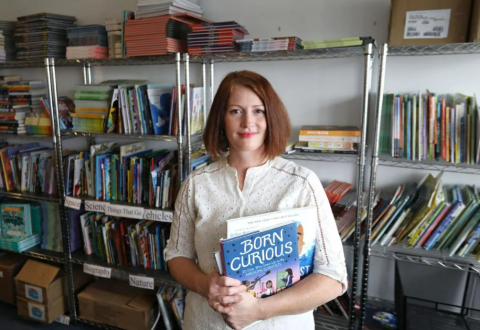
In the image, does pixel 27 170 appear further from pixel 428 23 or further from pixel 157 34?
pixel 428 23

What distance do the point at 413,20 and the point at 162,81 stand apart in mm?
1534

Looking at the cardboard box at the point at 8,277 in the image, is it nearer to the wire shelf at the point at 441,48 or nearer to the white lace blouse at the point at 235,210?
the white lace blouse at the point at 235,210

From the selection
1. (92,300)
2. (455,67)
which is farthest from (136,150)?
(455,67)

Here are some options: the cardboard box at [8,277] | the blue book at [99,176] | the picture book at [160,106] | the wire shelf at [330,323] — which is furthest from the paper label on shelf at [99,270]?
the wire shelf at [330,323]

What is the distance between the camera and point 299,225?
103cm

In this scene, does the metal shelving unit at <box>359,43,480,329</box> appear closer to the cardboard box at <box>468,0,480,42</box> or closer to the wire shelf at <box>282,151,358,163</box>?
the cardboard box at <box>468,0,480,42</box>

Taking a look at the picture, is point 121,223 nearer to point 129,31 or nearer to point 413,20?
point 129,31

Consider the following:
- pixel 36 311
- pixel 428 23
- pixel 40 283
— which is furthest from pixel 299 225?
pixel 36 311

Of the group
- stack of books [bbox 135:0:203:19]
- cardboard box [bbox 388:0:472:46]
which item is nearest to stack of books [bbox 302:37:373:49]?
cardboard box [bbox 388:0:472:46]

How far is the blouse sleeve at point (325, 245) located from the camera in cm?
107

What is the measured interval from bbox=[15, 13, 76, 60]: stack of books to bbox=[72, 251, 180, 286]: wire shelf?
135 centimetres

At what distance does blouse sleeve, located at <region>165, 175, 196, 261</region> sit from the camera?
3.98ft

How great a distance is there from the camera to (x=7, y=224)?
8.32 ft

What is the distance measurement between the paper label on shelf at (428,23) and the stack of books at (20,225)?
2.55 metres
